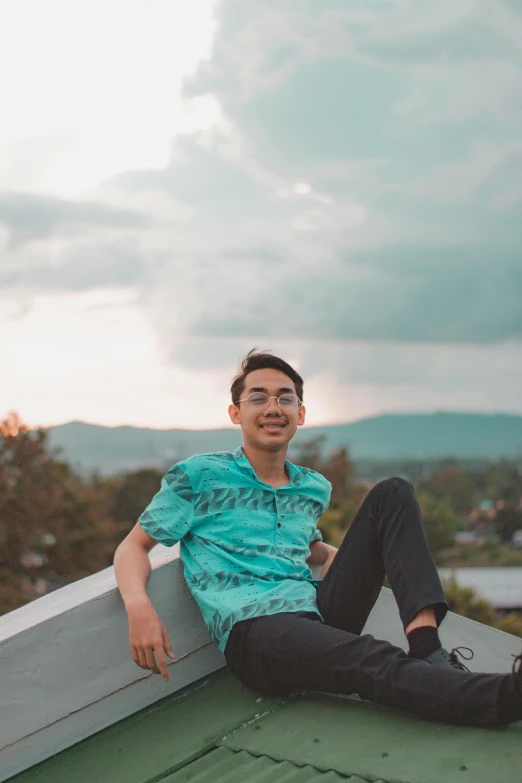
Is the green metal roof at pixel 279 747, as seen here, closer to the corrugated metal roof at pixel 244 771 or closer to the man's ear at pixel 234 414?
the corrugated metal roof at pixel 244 771

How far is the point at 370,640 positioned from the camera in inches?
110

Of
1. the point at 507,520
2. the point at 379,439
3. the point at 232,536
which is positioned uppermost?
the point at 232,536

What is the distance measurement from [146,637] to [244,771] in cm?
51

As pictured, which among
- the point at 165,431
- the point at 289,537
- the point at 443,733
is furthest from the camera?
the point at 165,431

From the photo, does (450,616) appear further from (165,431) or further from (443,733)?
(165,431)

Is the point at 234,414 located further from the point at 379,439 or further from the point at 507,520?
the point at 379,439

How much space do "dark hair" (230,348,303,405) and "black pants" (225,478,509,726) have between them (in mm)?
709

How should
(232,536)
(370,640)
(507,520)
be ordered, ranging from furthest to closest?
(507,520) < (232,536) < (370,640)

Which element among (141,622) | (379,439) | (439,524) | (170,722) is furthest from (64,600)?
(379,439)

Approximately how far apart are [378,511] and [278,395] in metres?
0.66

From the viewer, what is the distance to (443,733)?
2.55 meters

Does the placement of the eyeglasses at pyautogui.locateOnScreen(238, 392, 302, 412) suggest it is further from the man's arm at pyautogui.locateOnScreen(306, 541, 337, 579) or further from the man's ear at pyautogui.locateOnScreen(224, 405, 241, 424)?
the man's arm at pyautogui.locateOnScreen(306, 541, 337, 579)

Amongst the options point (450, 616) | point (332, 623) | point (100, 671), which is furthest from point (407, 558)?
point (450, 616)

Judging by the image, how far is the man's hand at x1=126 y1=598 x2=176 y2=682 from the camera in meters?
2.80
